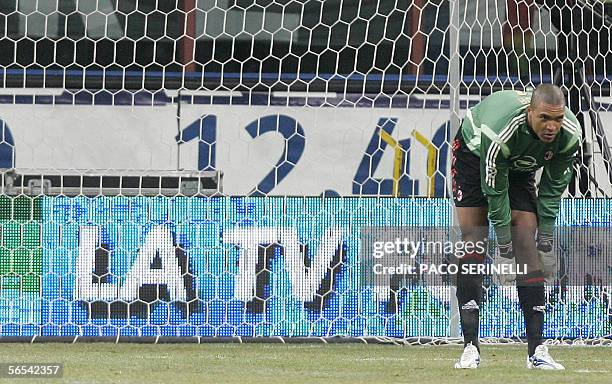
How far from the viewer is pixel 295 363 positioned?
6.16 m

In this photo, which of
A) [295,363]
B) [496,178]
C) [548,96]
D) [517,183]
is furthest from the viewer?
[295,363]

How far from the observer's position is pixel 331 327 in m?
7.65

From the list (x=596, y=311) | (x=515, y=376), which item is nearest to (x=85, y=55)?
(x=596, y=311)

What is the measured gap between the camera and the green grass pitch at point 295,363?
5.26 meters

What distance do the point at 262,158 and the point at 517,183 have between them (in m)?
3.41

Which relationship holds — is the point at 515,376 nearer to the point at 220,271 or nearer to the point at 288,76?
the point at 220,271

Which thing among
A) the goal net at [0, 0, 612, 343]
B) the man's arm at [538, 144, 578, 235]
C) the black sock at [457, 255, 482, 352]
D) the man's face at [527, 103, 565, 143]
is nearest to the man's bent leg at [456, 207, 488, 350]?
the black sock at [457, 255, 482, 352]

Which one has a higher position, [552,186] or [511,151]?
[511,151]

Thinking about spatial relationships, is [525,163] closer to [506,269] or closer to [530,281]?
[530,281]

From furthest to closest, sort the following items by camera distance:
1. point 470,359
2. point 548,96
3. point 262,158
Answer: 1. point 262,158
2. point 470,359
3. point 548,96

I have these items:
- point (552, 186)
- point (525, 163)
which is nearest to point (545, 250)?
point (552, 186)

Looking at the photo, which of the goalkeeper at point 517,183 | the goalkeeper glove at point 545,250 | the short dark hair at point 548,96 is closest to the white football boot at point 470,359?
the goalkeeper at point 517,183

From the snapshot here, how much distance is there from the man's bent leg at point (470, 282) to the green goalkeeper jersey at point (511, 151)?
250 mm

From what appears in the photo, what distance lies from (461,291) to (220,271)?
77.9 inches
